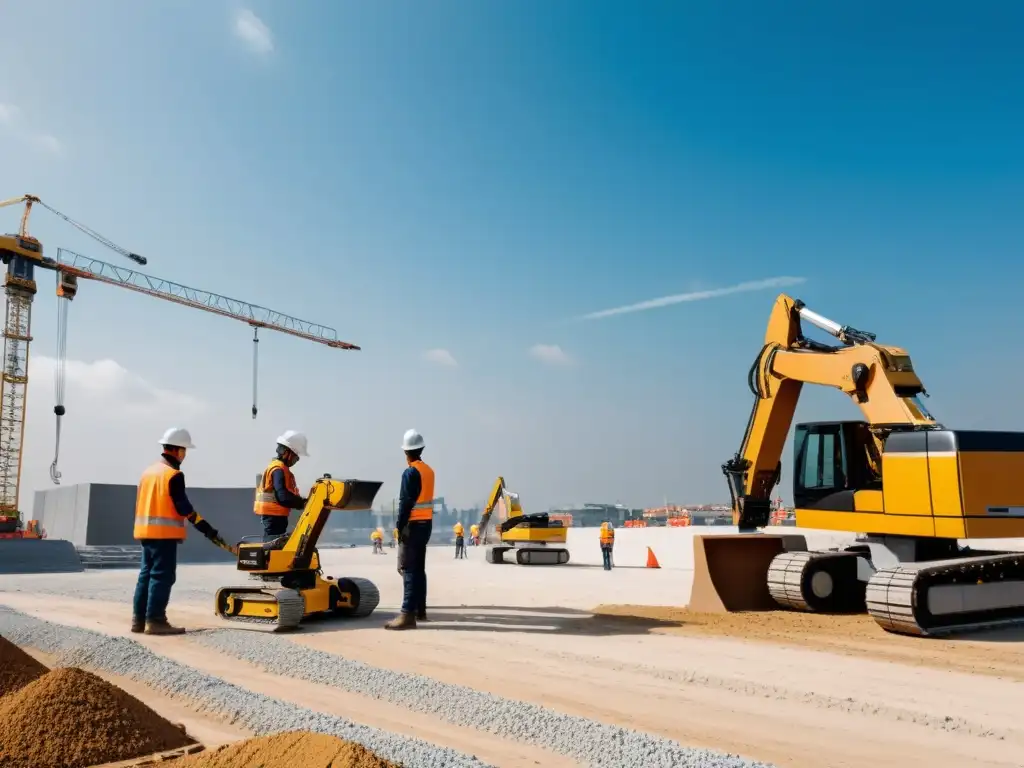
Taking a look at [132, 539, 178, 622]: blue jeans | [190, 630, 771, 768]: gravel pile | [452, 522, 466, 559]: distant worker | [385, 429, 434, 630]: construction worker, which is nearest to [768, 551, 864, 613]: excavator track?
[385, 429, 434, 630]: construction worker

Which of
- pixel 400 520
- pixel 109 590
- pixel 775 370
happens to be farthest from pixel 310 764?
pixel 109 590

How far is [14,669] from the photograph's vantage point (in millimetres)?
5426

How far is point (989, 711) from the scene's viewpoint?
5160mm

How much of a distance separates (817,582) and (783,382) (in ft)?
10.8

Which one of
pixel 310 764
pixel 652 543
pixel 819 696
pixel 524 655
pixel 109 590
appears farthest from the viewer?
pixel 652 543

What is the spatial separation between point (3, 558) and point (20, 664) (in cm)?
2356

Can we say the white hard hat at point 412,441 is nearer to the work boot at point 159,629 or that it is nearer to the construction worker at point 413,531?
the construction worker at point 413,531

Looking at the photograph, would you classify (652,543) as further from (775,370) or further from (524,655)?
(524,655)

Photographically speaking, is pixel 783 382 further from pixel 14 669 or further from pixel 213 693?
pixel 14 669

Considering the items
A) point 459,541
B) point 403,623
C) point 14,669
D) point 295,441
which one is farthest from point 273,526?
point 459,541

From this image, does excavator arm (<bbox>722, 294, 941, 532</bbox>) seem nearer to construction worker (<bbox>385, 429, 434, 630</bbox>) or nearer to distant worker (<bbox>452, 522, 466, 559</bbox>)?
construction worker (<bbox>385, 429, 434, 630</bbox>)

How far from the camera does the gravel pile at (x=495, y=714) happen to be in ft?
12.6

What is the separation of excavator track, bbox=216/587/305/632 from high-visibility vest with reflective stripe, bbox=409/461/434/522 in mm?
1590

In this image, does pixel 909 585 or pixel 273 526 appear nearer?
pixel 909 585
